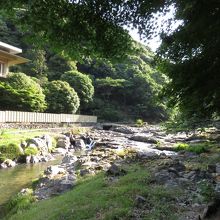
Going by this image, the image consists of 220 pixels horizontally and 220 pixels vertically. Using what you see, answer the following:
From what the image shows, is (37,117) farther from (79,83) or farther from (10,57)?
(79,83)

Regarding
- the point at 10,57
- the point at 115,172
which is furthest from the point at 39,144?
the point at 115,172

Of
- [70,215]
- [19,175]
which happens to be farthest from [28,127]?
[70,215]

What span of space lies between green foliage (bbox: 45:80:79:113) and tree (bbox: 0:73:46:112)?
17.4 feet

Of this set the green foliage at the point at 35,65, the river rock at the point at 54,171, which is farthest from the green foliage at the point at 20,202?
the green foliage at the point at 35,65

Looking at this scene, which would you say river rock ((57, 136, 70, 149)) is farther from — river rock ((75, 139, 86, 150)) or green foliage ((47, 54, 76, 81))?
green foliage ((47, 54, 76, 81))

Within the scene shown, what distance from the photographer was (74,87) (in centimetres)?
5891

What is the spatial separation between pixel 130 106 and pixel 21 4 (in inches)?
2750

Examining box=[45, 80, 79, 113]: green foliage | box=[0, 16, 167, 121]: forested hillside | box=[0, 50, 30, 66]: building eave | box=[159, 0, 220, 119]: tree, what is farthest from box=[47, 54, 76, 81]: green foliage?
box=[159, 0, 220, 119]: tree

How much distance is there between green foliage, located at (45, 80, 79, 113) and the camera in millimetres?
49281

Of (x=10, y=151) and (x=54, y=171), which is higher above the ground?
(x=10, y=151)

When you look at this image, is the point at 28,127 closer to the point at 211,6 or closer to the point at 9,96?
the point at 9,96

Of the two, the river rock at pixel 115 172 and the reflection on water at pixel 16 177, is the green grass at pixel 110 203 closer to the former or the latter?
the river rock at pixel 115 172

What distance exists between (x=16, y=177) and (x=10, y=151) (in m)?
5.32

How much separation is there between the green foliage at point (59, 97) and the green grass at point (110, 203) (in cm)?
3720
